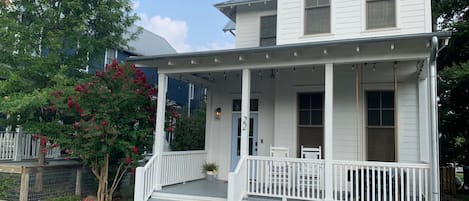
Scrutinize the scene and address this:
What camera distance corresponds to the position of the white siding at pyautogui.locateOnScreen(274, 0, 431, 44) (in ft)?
24.8

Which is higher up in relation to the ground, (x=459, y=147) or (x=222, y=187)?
(x=459, y=147)

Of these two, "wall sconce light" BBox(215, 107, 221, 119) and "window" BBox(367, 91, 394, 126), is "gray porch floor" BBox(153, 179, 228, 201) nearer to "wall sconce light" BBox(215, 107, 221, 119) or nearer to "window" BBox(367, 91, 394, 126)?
"wall sconce light" BBox(215, 107, 221, 119)

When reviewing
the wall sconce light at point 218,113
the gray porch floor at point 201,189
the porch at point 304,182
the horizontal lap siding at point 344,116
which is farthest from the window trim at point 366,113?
the wall sconce light at point 218,113

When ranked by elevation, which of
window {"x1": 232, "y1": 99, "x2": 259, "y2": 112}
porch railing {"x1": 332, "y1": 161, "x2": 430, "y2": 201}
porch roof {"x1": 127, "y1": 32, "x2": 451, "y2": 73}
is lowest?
porch railing {"x1": 332, "y1": 161, "x2": 430, "y2": 201}

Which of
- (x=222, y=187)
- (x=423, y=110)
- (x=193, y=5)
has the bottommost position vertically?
(x=222, y=187)

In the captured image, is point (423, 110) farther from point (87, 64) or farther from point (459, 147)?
point (87, 64)

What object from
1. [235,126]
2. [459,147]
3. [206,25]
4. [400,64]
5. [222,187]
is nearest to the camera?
[400,64]

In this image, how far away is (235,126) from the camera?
388 inches

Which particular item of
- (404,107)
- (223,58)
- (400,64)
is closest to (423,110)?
(404,107)

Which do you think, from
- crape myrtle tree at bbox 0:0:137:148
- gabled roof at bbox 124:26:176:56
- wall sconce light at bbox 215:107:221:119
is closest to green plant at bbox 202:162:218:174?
wall sconce light at bbox 215:107:221:119

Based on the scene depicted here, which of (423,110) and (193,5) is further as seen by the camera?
(193,5)

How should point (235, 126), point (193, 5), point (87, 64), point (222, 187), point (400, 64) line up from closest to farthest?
point (400, 64)
point (222, 187)
point (87, 64)
point (235, 126)
point (193, 5)

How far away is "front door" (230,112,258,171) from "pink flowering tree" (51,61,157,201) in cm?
248

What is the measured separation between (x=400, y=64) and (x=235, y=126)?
4.56 metres
